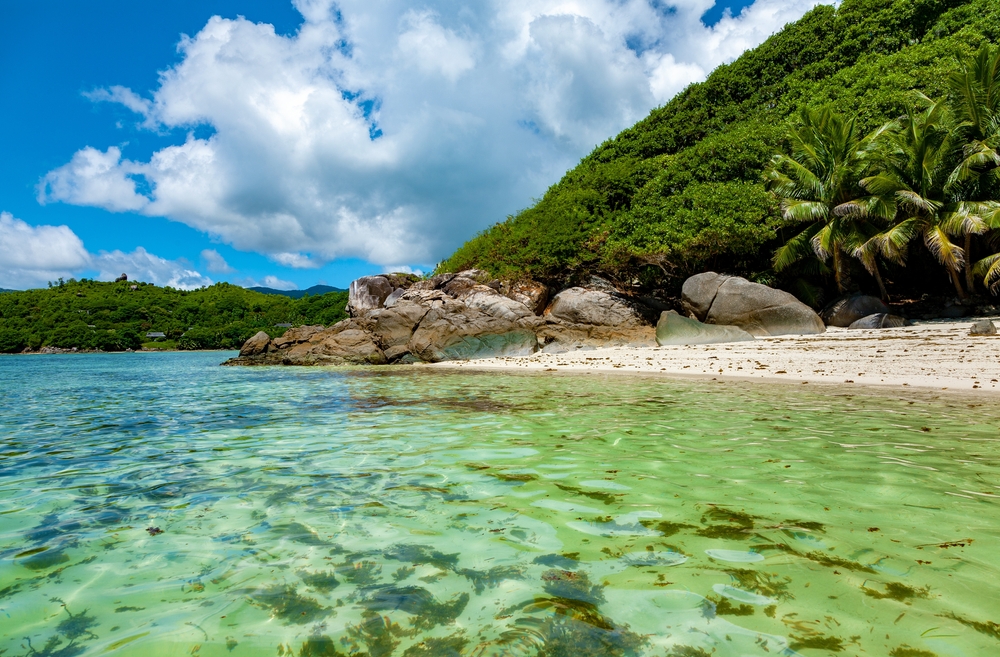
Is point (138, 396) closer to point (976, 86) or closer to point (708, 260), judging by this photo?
point (708, 260)

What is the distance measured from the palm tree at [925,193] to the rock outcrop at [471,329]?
30.5ft

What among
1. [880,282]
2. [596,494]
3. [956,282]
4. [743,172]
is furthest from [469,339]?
[956,282]

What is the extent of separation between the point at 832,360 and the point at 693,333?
17.4 ft

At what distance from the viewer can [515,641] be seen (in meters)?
1.86

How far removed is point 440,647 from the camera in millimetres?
1842

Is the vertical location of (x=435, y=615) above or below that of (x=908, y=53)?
below

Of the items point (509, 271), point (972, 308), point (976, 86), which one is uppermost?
point (976, 86)

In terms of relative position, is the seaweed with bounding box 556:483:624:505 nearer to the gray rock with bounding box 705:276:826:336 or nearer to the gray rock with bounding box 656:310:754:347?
the gray rock with bounding box 656:310:754:347

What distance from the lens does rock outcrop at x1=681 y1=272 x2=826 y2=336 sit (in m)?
16.9

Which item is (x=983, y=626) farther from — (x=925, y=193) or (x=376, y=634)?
(x=925, y=193)

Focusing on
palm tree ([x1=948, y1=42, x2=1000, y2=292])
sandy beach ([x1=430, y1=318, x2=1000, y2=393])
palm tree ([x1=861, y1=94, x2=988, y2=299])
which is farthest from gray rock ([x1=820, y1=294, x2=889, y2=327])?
palm tree ([x1=948, y1=42, x2=1000, y2=292])

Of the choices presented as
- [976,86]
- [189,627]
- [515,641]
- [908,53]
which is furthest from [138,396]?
[908,53]

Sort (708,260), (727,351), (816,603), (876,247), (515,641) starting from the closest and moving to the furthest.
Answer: (515,641), (816,603), (727,351), (876,247), (708,260)

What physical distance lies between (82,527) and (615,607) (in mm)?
3390
